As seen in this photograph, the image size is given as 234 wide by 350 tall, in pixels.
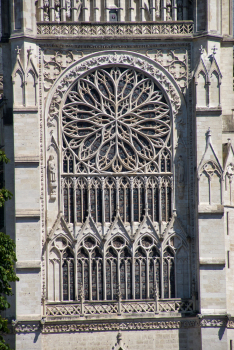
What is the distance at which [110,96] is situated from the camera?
26812mm

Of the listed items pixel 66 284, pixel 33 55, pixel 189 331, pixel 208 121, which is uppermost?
pixel 33 55

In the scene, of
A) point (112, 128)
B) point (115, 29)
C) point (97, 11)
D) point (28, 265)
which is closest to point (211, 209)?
point (112, 128)

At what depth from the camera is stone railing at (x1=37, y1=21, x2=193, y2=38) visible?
26.5 meters

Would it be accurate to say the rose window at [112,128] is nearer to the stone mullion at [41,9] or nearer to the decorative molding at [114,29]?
A: the decorative molding at [114,29]

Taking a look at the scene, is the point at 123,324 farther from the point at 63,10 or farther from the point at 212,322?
the point at 63,10

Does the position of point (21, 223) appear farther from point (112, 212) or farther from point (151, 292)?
point (151, 292)

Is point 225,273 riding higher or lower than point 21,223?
lower

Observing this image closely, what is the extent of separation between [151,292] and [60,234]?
4.05 meters

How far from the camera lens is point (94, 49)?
87.9 ft

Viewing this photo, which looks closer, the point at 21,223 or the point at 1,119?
the point at 21,223

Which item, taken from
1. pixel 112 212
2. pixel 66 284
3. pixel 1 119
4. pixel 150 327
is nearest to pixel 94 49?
pixel 1 119

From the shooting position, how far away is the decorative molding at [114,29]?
26547 millimetres

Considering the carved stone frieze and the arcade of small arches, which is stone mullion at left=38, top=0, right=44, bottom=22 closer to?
the arcade of small arches

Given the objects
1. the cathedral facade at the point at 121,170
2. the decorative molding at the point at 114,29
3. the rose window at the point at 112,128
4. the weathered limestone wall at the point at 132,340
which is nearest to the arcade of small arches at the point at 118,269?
the cathedral facade at the point at 121,170
